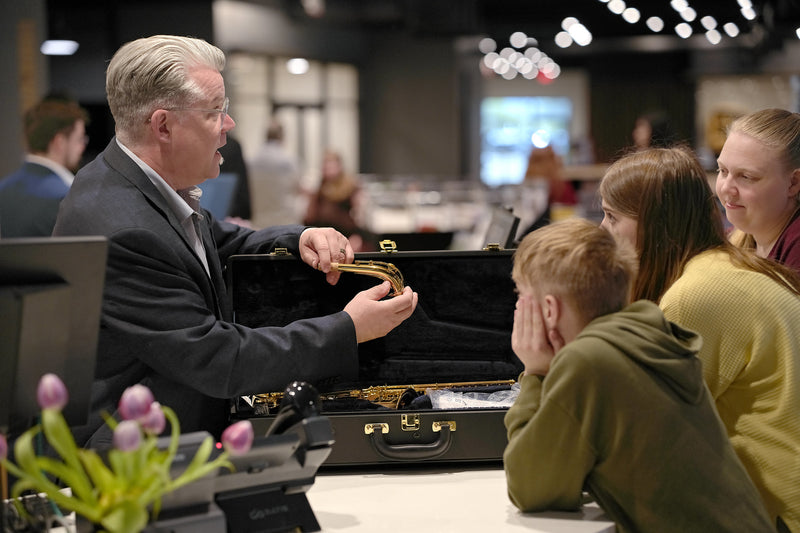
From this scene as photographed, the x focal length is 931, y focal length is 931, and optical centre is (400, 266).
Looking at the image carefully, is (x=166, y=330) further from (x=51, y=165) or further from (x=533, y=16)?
(x=533, y=16)

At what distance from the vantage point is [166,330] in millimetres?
1796

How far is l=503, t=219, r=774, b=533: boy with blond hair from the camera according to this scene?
1.55 meters

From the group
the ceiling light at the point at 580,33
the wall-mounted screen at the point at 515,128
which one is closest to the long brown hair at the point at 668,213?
the ceiling light at the point at 580,33

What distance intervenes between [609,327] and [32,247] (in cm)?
93

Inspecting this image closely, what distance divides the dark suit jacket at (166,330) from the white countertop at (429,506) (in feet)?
0.78

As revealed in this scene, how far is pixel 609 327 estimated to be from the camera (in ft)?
5.16

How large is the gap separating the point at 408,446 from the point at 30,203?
2.93 metres

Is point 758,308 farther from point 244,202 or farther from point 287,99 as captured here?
point 287,99

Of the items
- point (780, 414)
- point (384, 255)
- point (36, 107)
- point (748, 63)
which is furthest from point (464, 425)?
point (748, 63)

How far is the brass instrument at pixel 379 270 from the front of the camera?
2154mm

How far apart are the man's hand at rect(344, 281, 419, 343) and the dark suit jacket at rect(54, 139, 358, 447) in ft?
0.08

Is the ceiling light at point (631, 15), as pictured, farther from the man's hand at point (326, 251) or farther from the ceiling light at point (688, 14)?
the man's hand at point (326, 251)

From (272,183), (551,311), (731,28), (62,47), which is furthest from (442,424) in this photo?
(731,28)

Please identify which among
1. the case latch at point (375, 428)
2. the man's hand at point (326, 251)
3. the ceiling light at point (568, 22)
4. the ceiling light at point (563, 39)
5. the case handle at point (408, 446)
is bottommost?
the case handle at point (408, 446)
